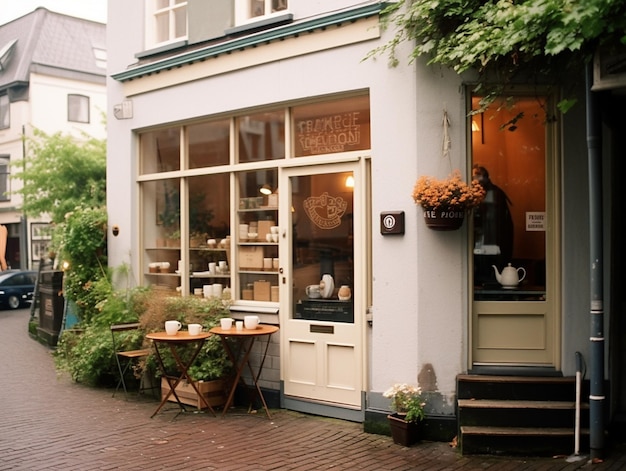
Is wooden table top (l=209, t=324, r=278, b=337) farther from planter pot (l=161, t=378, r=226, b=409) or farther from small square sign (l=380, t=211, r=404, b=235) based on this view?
small square sign (l=380, t=211, r=404, b=235)

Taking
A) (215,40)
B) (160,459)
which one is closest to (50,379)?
(160,459)

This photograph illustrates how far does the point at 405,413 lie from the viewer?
681cm

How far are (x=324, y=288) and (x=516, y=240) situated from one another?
2.19m

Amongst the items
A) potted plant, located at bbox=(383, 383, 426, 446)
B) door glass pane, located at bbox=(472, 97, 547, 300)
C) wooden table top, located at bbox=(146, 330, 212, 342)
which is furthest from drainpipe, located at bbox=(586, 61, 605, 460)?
wooden table top, located at bbox=(146, 330, 212, 342)

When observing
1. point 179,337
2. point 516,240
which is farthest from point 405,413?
point 179,337

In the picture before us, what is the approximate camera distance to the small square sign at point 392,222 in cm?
709

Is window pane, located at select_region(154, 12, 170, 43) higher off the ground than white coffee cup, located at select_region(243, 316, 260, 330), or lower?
higher

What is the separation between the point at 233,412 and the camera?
8117 mm

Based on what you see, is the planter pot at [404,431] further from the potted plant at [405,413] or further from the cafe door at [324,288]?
the cafe door at [324,288]

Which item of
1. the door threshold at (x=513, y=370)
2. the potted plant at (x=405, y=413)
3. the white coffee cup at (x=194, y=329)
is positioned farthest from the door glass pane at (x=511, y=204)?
the white coffee cup at (x=194, y=329)

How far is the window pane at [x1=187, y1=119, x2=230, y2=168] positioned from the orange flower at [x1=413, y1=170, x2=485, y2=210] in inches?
125

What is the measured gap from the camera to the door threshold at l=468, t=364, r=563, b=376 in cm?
680

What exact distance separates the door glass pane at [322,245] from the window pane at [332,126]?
0.33m

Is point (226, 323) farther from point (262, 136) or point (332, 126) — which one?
point (332, 126)
